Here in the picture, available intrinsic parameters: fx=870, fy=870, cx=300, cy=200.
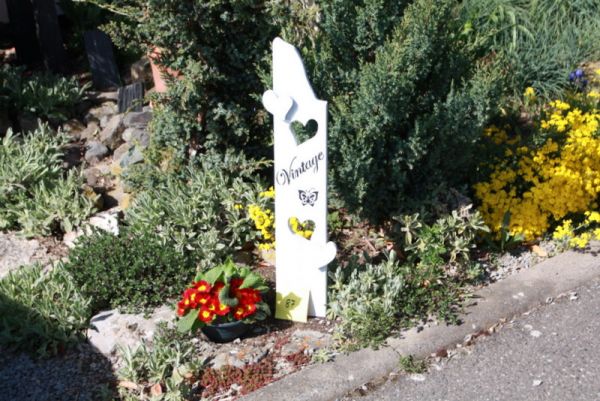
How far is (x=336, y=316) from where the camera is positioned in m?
4.79

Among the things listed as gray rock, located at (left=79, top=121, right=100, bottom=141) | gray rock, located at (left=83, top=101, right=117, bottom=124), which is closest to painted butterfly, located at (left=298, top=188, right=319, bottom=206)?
gray rock, located at (left=79, top=121, right=100, bottom=141)

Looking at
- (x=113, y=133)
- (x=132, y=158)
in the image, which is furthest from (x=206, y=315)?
(x=113, y=133)

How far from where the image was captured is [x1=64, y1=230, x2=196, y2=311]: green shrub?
4848 mm

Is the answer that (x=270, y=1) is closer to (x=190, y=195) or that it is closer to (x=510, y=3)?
(x=190, y=195)

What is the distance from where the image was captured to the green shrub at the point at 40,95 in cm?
684

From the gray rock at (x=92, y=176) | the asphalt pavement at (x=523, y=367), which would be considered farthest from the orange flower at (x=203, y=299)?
the gray rock at (x=92, y=176)

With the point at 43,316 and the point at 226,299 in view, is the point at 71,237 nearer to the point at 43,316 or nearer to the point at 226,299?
the point at 43,316

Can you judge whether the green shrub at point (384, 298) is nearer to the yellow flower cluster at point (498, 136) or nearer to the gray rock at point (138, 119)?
the yellow flower cluster at point (498, 136)

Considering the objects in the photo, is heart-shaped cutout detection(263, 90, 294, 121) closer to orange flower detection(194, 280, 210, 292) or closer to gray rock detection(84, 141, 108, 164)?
orange flower detection(194, 280, 210, 292)

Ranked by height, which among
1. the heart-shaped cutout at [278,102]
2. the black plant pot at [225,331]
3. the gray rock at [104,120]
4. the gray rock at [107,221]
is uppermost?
the heart-shaped cutout at [278,102]

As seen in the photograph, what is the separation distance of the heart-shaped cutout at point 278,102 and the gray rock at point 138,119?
2521 mm

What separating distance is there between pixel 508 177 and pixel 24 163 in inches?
128

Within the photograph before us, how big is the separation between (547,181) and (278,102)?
6.61 feet

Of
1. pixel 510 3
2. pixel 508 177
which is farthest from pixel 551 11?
pixel 508 177
